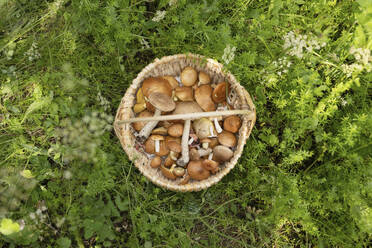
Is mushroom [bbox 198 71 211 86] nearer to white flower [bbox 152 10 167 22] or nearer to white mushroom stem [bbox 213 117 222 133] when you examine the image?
white mushroom stem [bbox 213 117 222 133]

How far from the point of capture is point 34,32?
3650mm

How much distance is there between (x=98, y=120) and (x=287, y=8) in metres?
2.62

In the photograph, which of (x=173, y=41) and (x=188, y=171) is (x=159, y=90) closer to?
(x=173, y=41)

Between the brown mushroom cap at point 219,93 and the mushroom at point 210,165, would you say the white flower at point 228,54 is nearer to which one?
the brown mushroom cap at point 219,93

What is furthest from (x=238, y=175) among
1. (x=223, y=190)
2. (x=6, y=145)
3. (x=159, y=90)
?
(x=6, y=145)

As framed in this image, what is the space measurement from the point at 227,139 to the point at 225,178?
1.79ft

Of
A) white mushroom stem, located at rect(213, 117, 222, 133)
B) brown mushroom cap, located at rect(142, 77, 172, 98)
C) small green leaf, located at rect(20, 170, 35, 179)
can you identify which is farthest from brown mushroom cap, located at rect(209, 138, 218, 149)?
small green leaf, located at rect(20, 170, 35, 179)

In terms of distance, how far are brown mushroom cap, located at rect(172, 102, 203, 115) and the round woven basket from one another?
0.43m

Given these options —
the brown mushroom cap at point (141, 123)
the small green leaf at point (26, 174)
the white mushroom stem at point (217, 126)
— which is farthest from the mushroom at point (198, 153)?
the small green leaf at point (26, 174)

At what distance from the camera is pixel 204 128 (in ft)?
10.1

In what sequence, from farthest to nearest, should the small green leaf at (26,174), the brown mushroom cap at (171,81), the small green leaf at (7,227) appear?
the brown mushroom cap at (171,81), the small green leaf at (26,174), the small green leaf at (7,227)

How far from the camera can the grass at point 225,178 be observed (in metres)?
2.92

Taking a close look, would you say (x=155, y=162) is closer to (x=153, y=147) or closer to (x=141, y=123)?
(x=153, y=147)

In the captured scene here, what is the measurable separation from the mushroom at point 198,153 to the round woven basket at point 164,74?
0.24 m
